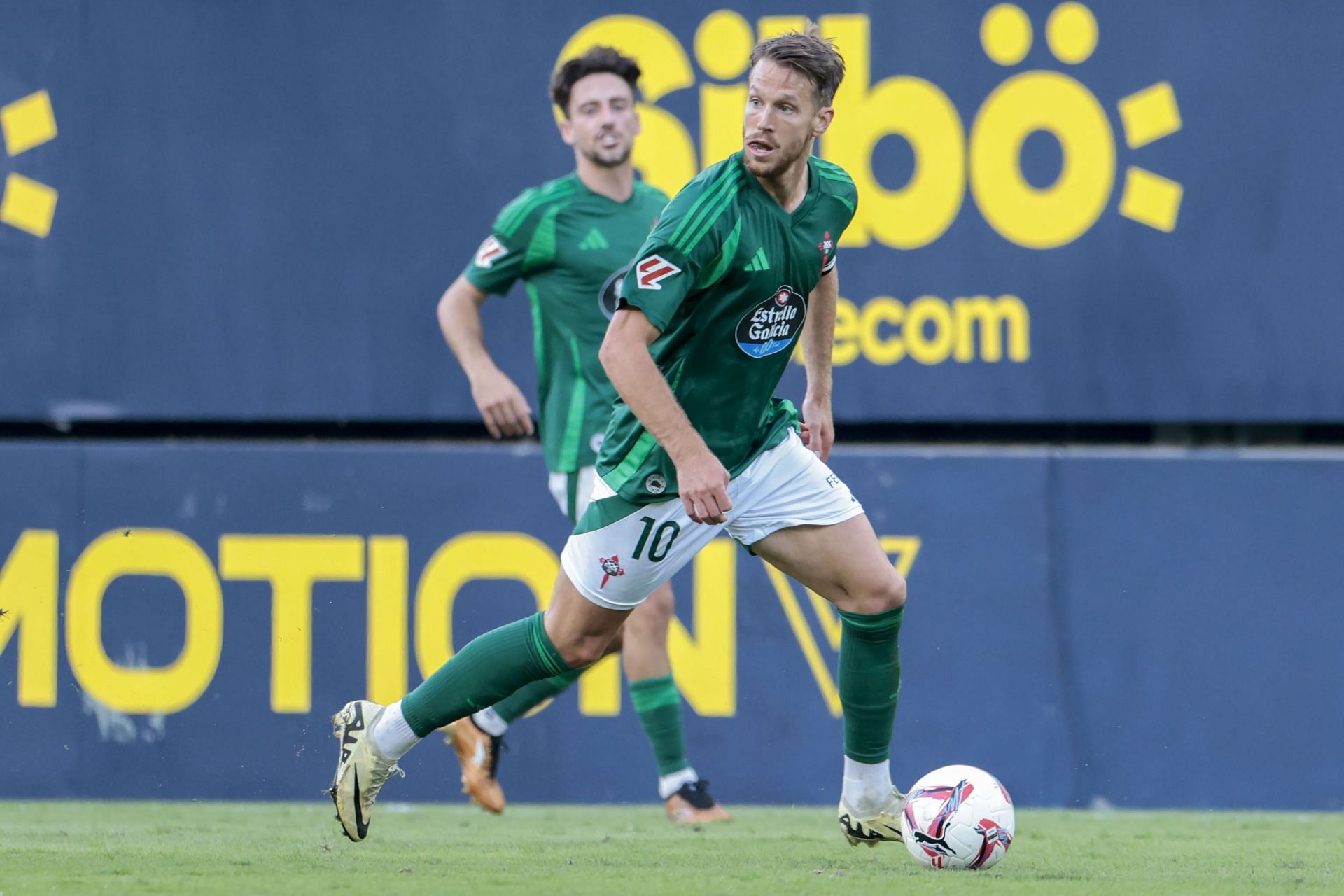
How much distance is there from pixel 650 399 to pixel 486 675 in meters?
0.91

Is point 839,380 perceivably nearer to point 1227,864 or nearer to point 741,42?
point 741,42

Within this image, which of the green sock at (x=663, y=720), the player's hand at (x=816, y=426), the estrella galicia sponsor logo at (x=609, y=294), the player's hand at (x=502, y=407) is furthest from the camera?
the green sock at (x=663, y=720)

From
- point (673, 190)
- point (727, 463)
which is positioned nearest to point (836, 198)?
point (727, 463)

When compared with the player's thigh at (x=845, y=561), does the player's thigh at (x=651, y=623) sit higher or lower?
lower

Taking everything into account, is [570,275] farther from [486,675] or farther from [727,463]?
[486,675]

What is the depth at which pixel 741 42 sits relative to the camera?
6.97 m

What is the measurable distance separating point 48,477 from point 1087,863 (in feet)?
14.6

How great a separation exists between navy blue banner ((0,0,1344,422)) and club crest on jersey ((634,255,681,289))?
3070 millimetres

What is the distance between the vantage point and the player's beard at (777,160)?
4.06 metres

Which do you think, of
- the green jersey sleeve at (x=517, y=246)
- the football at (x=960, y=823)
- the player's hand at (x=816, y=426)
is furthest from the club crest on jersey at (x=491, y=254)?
the football at (x=960, y=823)

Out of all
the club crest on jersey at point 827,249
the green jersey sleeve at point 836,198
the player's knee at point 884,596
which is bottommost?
the player's knee at point 884,596

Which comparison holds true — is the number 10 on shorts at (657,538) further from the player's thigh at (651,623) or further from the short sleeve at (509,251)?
the short sleeve at (509,251)

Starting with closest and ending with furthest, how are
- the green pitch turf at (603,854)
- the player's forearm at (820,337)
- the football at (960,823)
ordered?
the green pitch turf at (603,854) < the football at (960,823) < the player's forearm at (820,337)

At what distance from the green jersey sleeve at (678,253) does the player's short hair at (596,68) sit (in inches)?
77.1
